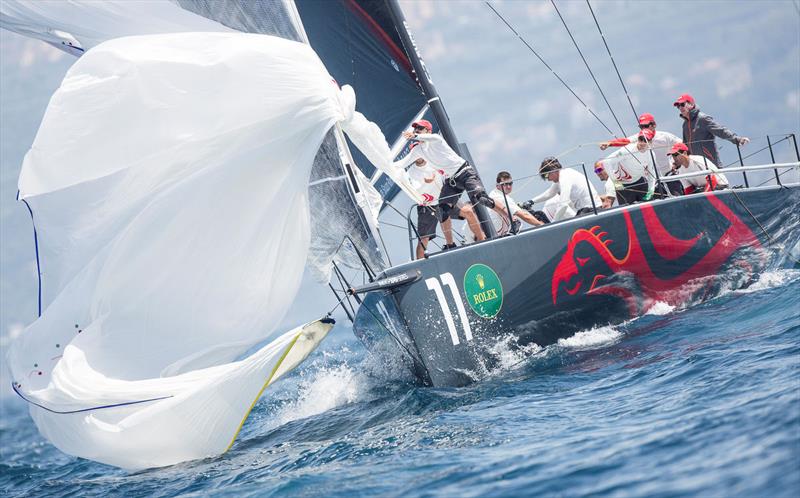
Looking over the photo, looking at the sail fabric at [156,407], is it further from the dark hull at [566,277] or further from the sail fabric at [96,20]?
the sail fabric at [96,20]

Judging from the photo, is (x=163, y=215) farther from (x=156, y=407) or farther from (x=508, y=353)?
(x=508, y=353)

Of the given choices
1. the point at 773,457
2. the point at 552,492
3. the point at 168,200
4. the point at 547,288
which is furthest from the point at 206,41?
the point at 773,457

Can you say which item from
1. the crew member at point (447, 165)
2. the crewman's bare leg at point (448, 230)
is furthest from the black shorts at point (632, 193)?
the crewman's bare leg at point (448, 230)

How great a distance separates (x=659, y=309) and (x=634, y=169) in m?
1.45

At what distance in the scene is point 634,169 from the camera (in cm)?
809

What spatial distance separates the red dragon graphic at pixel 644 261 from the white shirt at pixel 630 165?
2.10 feet

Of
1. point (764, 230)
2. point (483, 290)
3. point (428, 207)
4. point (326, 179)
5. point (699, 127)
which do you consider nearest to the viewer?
point (483, 290)

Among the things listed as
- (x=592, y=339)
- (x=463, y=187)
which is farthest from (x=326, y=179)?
(x=592, y=339)

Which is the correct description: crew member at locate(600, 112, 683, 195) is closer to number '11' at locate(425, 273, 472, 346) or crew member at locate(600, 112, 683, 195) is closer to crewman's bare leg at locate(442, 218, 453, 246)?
crewman's bare leg at locate(442, 218, 453, 246)

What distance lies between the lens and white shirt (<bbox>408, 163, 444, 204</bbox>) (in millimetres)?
7504

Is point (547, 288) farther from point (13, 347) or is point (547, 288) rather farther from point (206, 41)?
point (13, 347)

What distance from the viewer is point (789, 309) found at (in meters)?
6.37

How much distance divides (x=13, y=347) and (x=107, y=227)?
3.76ft

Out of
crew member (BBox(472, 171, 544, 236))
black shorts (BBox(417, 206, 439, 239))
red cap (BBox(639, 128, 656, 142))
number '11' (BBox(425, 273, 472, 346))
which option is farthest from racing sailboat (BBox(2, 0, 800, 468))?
red cap (BBox(639, 128, 656, 142))
